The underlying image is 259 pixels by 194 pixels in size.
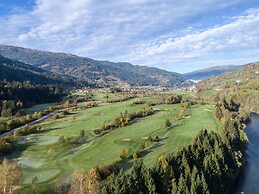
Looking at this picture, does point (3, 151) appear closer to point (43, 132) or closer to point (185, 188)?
point (43, 132)

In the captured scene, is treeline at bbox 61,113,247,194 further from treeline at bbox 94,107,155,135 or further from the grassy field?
treeline at bbox 94,107,155,135

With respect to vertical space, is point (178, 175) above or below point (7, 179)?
below

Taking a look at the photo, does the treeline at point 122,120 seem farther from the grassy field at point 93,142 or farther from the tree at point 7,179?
the tree at point 7,179

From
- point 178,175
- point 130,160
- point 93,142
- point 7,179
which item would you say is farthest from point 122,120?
point 7,179

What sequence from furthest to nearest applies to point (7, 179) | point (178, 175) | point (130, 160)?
point (130, 160) < point (178, 175) < point (7, 179)

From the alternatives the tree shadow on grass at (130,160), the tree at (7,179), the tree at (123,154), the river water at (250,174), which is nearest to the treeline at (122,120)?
the tree shadow on grass at (130,160)

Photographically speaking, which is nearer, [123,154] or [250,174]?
[250,174]

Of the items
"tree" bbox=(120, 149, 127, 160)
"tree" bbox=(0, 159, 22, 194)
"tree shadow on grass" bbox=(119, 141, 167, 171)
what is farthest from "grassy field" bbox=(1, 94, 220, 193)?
"tree" bbox=(0, 159, 22, 194)

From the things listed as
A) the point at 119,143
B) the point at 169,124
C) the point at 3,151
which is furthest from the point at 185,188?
the point at 169,124

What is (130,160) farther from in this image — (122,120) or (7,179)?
(122,120)
